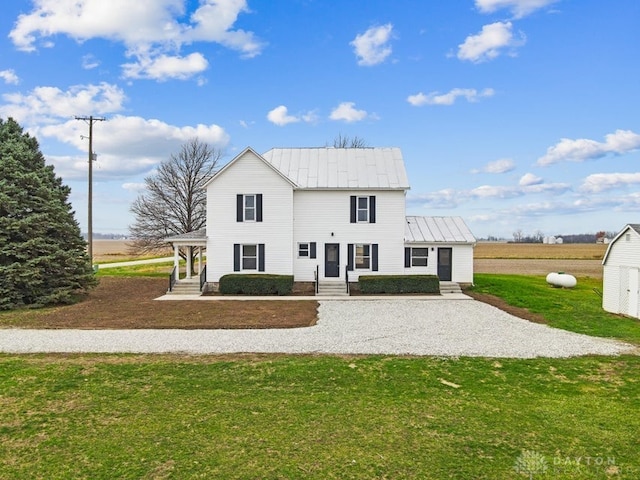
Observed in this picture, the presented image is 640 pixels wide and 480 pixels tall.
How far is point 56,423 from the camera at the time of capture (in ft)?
22.0

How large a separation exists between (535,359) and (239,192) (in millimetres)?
17135

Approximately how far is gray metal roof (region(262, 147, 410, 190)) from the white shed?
997 centimetres

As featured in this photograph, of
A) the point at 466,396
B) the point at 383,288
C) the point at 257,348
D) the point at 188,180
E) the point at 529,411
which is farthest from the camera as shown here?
the point at 188,180

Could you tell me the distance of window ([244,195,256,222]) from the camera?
23797 mm

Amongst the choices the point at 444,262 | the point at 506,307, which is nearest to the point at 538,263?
the point at 444,262

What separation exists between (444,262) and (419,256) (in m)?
1.42

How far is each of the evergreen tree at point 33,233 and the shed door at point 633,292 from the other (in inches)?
873

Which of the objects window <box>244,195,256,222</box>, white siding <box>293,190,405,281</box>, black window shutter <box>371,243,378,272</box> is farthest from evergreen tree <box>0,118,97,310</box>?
black window shutter <box>371,243,378,272</box>

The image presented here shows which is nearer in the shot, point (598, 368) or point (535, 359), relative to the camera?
point (598, 368)

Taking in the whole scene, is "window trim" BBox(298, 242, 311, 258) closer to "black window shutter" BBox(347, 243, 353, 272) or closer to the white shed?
"black window shutter" BBox(347, 243, 353, 272)

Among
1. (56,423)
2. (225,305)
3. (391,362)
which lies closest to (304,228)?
(225,305)

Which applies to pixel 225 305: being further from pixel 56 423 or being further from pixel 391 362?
pixel 56 423

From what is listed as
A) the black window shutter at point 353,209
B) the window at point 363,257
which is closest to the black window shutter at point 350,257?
the window at point 363,257

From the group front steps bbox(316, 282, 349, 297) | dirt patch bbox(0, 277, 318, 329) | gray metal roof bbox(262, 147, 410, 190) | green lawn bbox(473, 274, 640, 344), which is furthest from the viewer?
gray metal roof bbox(262, 147, 410, 190)
